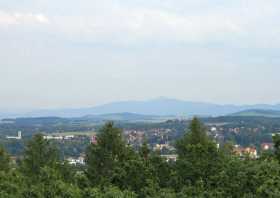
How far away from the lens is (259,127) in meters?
152

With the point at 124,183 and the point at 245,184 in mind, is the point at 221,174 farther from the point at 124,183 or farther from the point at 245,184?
the point at 124,183

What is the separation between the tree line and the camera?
2178 centimetres

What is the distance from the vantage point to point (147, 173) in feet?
84.7

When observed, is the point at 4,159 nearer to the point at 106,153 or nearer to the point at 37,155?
the point at 37,155

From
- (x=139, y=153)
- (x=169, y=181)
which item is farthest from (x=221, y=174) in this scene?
(x=139, y=153)

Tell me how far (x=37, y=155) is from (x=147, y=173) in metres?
11.0

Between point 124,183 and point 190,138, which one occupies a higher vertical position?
point 190,138

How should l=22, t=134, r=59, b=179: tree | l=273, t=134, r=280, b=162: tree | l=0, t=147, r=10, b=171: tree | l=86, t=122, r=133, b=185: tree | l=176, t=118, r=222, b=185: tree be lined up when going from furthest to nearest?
1. l=0, t=147, r=10, b=171: tree
2. l=22, t=134, r=59, b=179: tree
3. l=86, t=122, r=133, b=185: tree
4. l=273, t=134, r=280, b=162: tree
5. l=176, t=118, r=222, b=185: tree

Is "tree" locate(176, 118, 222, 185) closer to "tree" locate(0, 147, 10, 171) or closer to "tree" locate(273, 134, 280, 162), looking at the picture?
"tree" locate(273, 134, 280, 162)

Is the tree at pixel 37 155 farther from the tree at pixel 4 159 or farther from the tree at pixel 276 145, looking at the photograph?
the tree at pixel 276 145

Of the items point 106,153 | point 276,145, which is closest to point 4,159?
point 106,153

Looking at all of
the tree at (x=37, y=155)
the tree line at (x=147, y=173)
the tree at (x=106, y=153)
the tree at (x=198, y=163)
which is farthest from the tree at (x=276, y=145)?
the tree at (x=37, y=155)

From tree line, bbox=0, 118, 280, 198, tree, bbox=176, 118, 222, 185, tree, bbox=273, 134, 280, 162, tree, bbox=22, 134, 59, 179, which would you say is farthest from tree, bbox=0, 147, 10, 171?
tree, bbox=273, 134, 280, 162

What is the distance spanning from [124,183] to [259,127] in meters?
131
